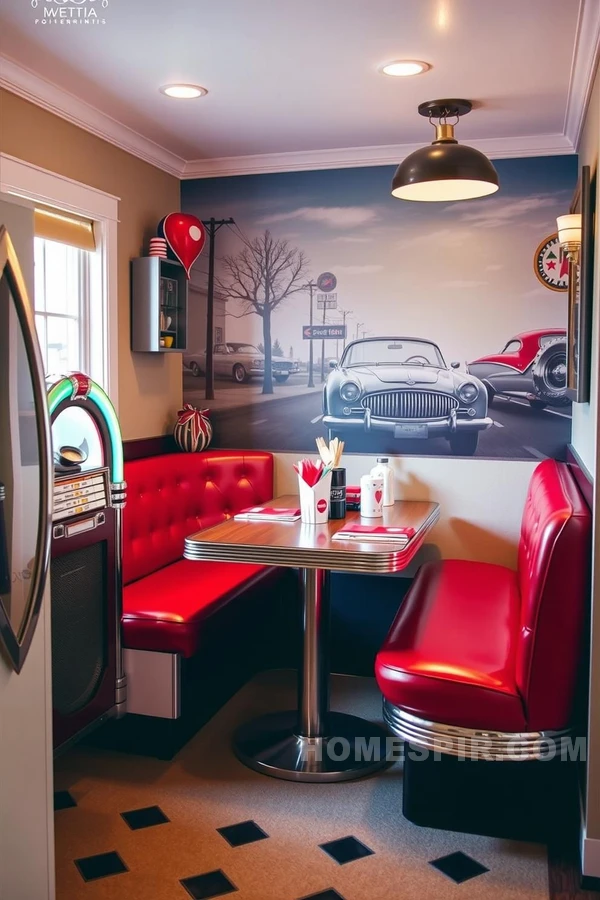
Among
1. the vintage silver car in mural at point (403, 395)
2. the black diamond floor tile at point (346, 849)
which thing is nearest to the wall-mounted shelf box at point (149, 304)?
the vintage silver car in mural at point (403, 395)

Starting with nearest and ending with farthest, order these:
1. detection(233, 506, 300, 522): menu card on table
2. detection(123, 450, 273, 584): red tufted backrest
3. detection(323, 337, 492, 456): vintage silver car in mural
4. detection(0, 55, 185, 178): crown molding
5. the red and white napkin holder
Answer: detection(0, 55, 185, 178): crown molding
the red and white napkin holder
detection(233, 506, 300, 522): menu card on table
detection(123, 450, 273, 584): red tufted backrest
detection(323, 337, 492, 456): vintage silver car in mural

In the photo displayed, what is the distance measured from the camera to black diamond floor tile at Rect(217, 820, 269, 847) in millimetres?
2771

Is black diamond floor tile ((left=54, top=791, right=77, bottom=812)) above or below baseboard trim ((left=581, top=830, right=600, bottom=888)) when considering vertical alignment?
below

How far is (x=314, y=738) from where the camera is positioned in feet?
11.1

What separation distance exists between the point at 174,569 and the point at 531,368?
2098 mm

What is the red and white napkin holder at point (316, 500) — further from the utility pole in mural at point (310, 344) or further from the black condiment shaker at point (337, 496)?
the utility pole in mural at point (310, 344)

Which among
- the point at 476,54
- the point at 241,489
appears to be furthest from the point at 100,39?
the point at 241,489

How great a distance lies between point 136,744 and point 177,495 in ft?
4.28

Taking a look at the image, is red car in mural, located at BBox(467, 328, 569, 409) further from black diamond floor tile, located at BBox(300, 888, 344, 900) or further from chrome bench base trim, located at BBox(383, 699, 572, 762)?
black diamond floor tile, located at BBox(300, 888, 344, 900)

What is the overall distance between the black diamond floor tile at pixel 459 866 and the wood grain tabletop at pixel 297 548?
95 cm

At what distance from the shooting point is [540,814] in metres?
2.76

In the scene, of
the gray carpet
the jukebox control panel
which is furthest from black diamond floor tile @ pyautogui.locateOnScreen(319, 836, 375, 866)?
the jukebox control panel

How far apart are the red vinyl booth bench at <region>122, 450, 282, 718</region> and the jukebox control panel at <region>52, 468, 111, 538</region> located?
51cm

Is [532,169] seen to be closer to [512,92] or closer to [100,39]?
[512,92]
